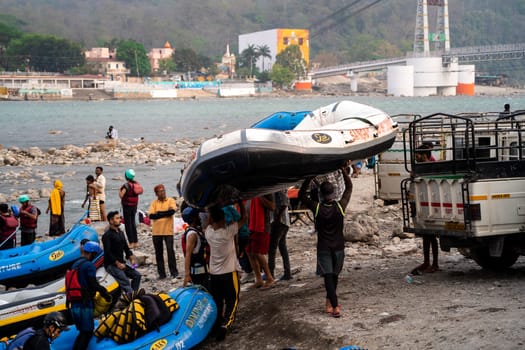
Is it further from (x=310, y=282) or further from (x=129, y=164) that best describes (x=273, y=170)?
(x=129, y=164)

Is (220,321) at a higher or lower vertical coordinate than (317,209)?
lower

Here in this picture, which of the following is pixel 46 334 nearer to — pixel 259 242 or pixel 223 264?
pixel 223 264

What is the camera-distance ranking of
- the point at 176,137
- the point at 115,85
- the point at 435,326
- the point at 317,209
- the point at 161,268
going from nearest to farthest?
the point at 435,326
the point at 317,209
the point at 161,268
the point at 176,137
the point at 115,85

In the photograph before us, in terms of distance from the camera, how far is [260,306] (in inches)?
395

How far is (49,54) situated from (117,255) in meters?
192

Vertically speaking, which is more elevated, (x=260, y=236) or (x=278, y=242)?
(x=260, y=236)

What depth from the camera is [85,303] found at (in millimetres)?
8625

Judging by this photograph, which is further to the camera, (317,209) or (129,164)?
(129,164)

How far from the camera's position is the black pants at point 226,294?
30.1 feet

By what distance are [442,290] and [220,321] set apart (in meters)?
2.45

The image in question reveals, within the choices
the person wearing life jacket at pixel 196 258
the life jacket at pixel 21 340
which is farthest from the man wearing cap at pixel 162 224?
the life jacket at pixel 21 340

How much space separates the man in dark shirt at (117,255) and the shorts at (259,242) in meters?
1.49

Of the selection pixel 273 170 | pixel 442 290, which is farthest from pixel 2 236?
pixel 442 290

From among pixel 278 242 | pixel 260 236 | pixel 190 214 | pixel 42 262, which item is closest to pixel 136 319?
pixel 190 214
